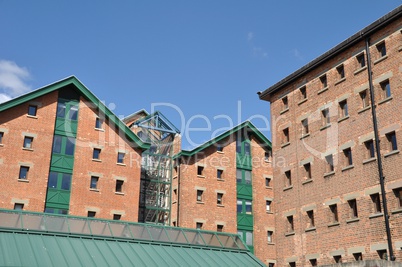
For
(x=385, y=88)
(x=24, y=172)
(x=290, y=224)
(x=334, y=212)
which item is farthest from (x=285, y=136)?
(x=24, y=172)

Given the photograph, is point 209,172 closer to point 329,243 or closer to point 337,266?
point 329,243

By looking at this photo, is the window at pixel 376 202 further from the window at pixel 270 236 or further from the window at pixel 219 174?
the window at pixel 270 236

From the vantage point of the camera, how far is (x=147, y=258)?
22625 mm

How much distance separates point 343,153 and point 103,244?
16789mm

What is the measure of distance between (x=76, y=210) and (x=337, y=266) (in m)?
24.3

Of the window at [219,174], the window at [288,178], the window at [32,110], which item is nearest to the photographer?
the window at [288,178]

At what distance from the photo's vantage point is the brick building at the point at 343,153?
2825cm


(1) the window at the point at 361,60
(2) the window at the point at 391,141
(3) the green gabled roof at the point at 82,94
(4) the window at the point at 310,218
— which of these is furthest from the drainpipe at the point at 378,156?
(3) the green gabled roof at the point at 82,94

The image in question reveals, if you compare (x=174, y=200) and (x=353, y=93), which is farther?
(x=174, y=200)

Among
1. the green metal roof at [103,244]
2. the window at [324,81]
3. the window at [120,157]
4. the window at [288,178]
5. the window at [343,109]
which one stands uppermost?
the window at [324,81]

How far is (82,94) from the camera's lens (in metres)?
42.2

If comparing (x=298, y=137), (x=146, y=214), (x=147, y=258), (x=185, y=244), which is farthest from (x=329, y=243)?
(x=146, y=214)

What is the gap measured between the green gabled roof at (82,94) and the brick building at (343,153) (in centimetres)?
1348

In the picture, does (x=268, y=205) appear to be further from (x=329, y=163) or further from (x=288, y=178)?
(x=329, y=163)
